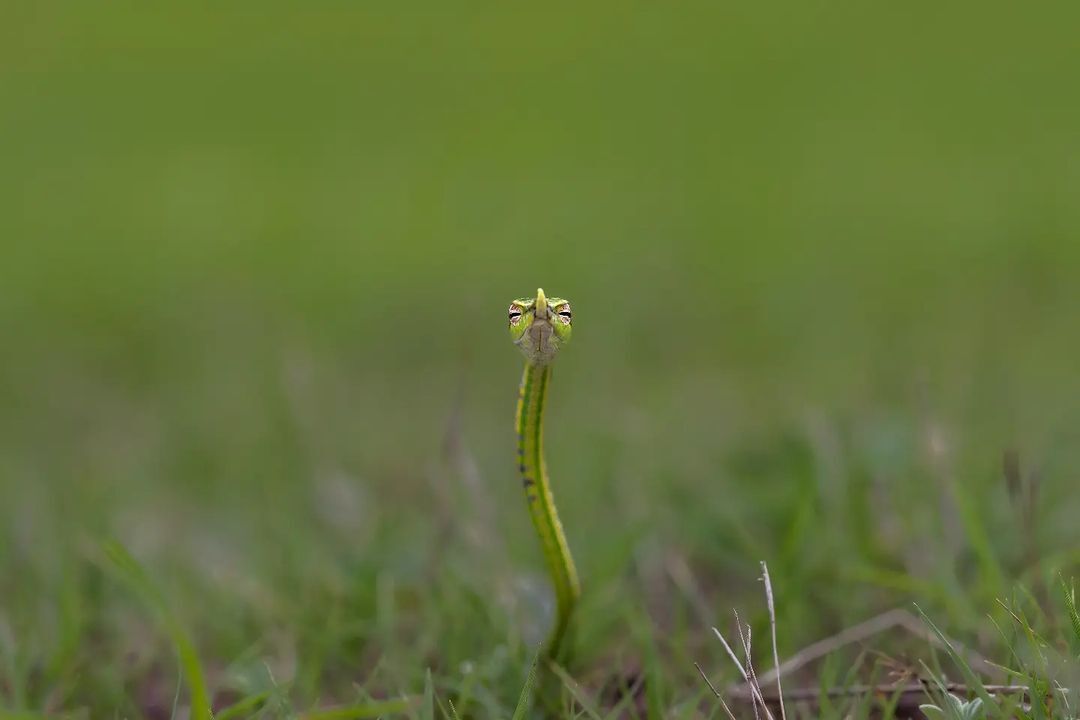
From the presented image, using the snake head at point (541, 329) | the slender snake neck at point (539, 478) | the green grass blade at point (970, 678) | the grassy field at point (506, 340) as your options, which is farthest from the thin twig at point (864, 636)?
the snake head at point (541, 329)

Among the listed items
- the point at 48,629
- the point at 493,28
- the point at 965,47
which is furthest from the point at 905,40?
the point at 48,629

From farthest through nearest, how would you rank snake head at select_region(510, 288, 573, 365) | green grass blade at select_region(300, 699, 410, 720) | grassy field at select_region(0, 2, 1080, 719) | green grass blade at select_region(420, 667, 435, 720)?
1. grassy field at select_region(0, 2, 1080, 719)
2. green grass blade at select_region(420, 667, 435, 720)
3. snake head at select_region(510, 288, 573, 365)
4. green grass blade at select_region(300, 699, 410, 720)

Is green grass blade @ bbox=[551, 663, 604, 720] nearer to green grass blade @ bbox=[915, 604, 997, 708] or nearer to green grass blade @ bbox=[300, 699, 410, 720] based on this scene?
green grass blade @ bbox=[300, 699, 410, 720]

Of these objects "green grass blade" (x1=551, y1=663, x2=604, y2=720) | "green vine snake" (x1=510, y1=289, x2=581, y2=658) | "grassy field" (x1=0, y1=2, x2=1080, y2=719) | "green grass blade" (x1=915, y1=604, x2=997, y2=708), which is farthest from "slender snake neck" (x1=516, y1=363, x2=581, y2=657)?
"green grass blade" (x1=915, y1=604, x2=997, y2=708)

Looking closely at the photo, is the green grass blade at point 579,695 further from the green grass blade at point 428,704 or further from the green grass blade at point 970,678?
the green grass blade at point 970,678

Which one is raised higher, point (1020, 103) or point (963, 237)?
point (1020, 103)

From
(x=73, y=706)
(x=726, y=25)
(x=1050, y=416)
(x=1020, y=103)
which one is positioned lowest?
(x=73, y=706)

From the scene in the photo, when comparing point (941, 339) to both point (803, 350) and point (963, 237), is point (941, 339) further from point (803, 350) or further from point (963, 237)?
point (963, 237)

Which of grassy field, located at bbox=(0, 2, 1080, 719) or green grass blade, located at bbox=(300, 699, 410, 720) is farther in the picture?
grassy field, located at bbox=(0, 2, 1080, 719)
